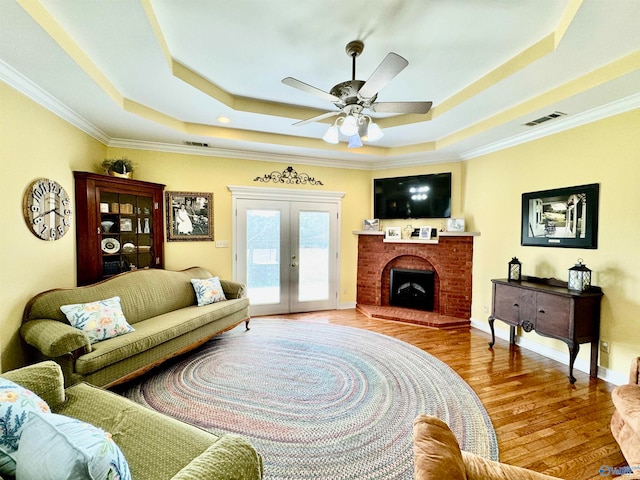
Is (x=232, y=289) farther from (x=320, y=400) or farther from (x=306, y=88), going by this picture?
(x=306, y=88)

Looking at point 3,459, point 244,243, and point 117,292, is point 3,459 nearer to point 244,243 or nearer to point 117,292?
point 117,292

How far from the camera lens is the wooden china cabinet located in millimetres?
3418

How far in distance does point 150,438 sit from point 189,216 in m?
3.57

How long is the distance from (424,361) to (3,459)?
10.7ft

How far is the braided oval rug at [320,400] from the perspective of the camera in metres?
1.92

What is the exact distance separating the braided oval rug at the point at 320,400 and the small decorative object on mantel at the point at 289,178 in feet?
8.48

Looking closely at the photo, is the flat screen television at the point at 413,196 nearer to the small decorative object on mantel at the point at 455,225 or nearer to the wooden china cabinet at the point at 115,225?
the small decorative object on mantel at the point at 455,225

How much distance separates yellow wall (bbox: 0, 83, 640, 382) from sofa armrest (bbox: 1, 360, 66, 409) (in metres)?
1.21

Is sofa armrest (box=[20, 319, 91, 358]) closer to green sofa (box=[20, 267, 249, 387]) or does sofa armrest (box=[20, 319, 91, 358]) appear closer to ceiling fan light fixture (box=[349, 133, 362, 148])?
green sofa (box=[20, 267, 249, 387])

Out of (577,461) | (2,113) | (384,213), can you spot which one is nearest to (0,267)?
(2,113)

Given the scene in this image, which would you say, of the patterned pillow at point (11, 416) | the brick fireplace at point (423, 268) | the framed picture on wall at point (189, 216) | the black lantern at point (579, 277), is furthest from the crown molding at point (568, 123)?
the patterned pillow at point (11, 416)

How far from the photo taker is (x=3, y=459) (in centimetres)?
113

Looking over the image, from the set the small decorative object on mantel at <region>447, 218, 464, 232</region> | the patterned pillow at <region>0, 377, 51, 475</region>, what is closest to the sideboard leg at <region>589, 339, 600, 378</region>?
the small decorative object on mantel at <region>447, 218, 464, 232</region>

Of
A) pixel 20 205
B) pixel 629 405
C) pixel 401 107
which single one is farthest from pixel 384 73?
pixel 20 205
